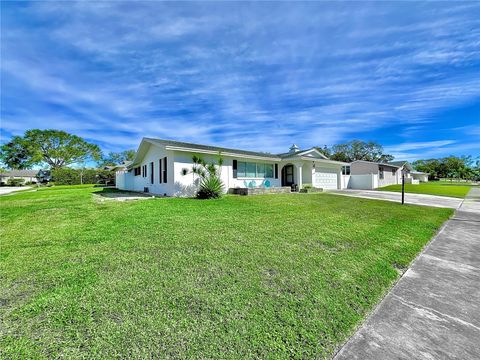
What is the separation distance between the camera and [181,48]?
10.1 meters

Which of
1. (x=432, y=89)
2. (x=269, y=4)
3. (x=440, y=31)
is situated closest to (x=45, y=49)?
(x=269, y=4)

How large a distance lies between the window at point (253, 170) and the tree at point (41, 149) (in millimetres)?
44169

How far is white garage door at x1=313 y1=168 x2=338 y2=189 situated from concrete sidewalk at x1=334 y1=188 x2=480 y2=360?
53.6 ft

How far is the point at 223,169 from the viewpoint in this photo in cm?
1414

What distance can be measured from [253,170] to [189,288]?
13847 millimetres

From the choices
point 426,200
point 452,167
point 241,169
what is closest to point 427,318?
point 241,169

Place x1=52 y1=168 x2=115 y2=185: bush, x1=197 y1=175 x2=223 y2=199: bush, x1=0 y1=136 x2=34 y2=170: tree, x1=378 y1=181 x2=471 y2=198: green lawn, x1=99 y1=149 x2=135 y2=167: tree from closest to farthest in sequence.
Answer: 1. x1=197 y1=175 x2=223 y2=199: bush
2. x1=378 y1=181 x2=471 y2=198: green lawn
3. x1=52 y1=168 x2=115 y2=185: bush
4. x1=0 y1=136 x2=34 y2=170: tree
5. x1=99 y1=149 x2=135 y2=167: tree

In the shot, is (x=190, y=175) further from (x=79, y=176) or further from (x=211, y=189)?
(x=79, y=176)

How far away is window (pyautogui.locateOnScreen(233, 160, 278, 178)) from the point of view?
15086mm

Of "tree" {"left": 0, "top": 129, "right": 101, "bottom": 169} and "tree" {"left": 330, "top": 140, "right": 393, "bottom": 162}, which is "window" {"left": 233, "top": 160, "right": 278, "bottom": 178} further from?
"tree" {"left": 0, "top": 129, "right": 101, "bottom": 169}

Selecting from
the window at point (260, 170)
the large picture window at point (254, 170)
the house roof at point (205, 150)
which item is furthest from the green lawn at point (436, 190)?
the window at point (260, 170)

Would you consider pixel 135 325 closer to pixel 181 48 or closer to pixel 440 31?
pixel 181 48

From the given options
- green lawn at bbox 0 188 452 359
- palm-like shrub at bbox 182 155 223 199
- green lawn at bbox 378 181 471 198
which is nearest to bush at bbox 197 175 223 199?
palm-like shrub at bbox 182 155 223 199

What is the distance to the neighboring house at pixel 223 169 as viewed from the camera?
1224 cm
